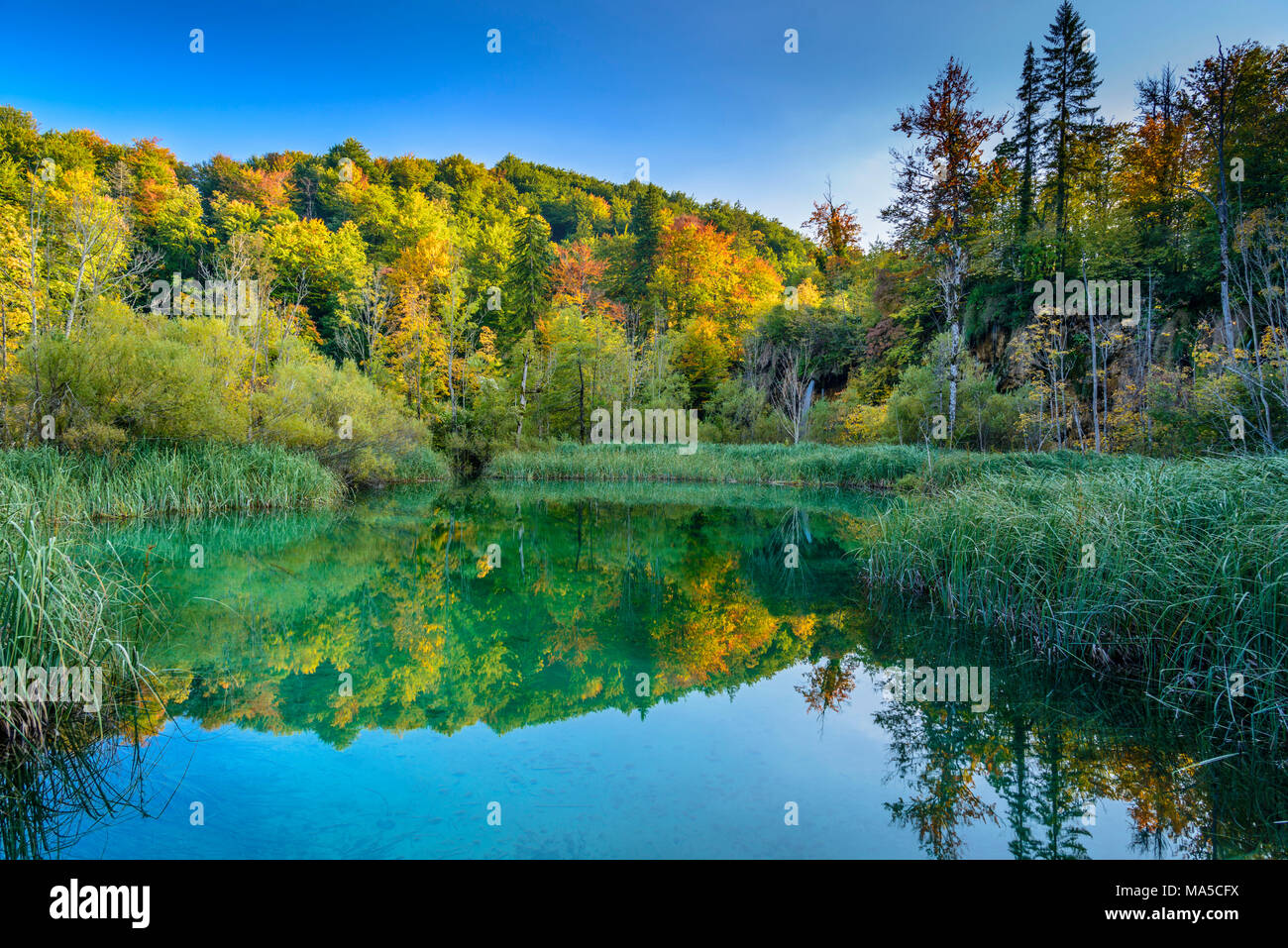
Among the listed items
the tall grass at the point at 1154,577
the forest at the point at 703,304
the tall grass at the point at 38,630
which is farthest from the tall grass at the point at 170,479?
the tall grass at the point at 1154,577

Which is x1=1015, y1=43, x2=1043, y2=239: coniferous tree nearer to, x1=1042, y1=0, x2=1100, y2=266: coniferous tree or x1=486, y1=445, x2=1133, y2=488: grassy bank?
x1=1042, y1=0, x2=1100, y2=266: coniferous tree

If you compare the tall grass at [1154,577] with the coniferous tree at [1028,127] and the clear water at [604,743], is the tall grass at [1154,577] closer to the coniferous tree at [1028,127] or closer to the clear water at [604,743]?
the clear water at [604,743]

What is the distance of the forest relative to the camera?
1405 centimetres

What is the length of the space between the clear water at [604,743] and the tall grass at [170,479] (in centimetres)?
385

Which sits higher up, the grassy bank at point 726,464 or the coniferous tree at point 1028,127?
the coniferous tree at point 1028,127

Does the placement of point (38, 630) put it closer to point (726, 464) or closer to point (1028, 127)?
point (726, 464)

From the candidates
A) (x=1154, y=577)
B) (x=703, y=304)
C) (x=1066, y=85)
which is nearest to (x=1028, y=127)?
(x=1066, y=85)

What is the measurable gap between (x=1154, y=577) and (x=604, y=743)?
4397mm

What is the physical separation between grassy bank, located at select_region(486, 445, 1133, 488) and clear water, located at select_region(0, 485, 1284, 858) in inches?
505

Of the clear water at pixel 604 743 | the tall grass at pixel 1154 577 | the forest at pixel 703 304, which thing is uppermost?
the forest at pixel 703 304

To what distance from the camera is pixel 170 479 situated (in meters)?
13.5

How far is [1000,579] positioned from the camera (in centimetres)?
661

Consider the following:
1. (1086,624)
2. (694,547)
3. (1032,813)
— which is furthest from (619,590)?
(1032,813)

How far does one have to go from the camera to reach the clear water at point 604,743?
3.30 metres
